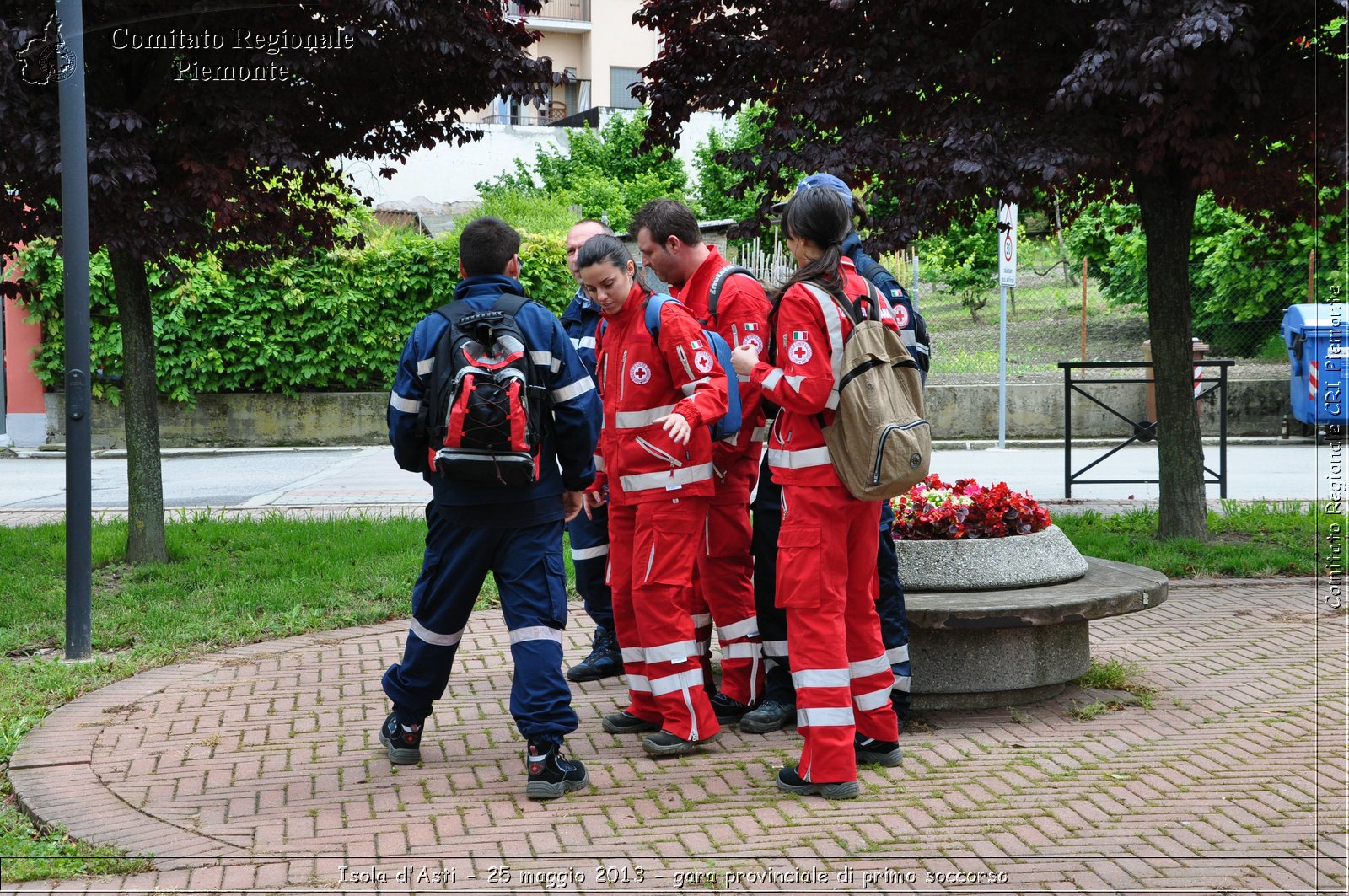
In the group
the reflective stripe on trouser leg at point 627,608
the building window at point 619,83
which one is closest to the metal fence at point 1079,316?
the reflective stripe on trouser leg at point 627,608

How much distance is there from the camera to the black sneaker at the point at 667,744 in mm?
4938

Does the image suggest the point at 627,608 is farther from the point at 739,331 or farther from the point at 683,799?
the point at 739,331

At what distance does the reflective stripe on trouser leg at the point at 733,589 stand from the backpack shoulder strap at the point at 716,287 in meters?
0.80

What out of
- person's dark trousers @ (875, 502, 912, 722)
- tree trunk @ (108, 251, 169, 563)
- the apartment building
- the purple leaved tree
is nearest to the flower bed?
person's dark trousers @ (875, 502, 912, 722)

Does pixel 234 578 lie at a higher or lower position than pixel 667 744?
higher

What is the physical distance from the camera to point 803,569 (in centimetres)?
446

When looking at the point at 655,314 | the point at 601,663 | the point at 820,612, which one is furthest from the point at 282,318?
the point at 820,612

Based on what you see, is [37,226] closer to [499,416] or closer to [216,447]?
[499,416]

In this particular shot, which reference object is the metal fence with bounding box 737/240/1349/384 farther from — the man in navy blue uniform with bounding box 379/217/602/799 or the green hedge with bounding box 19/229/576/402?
the man in navy blue uniform with bounding box 379/217/602/799

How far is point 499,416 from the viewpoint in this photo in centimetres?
438

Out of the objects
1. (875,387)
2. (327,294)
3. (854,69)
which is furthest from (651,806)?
(327,294)

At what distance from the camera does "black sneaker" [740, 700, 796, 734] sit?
5.31 m

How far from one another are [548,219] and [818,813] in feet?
62.6

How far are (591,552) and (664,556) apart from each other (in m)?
1.40
